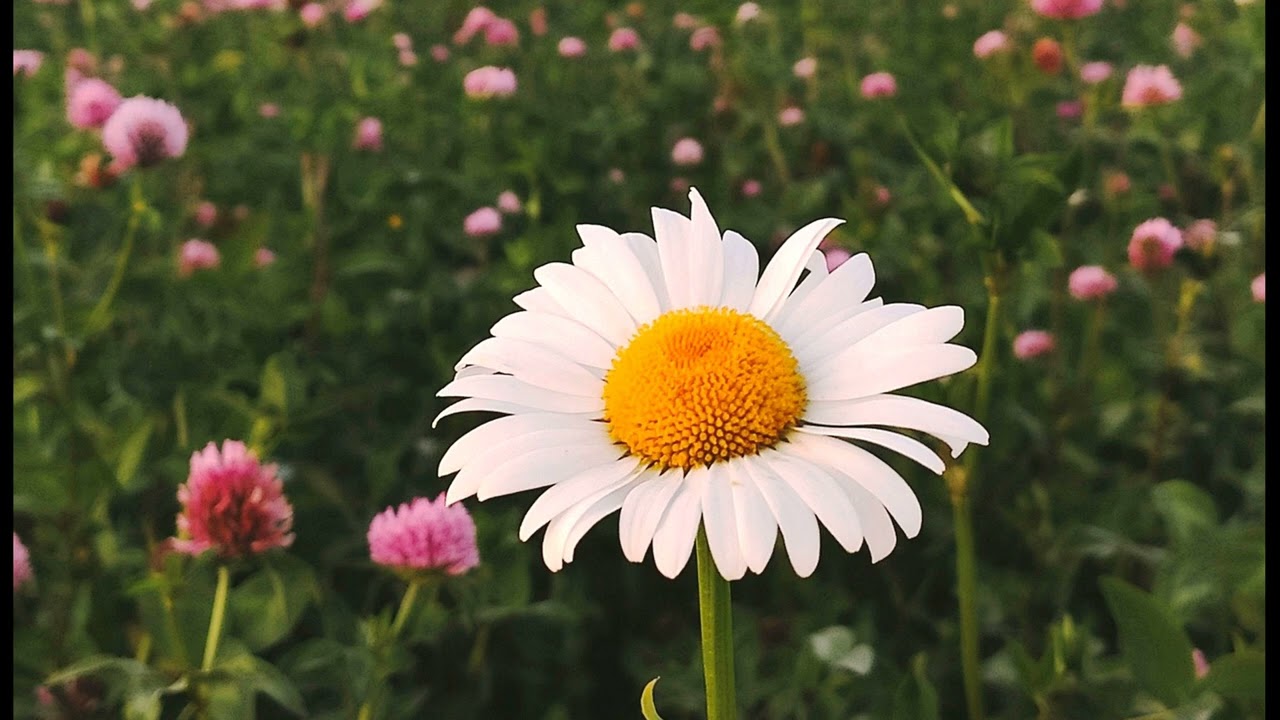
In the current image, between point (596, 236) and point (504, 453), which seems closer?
point (504, 453)

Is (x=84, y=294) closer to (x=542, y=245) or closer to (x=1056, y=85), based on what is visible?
(x=542, y=245)

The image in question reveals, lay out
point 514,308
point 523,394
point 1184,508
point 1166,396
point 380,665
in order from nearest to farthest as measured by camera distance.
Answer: point 523,394, point 380,665, point 1184,508, point 1166,396, point 514,308

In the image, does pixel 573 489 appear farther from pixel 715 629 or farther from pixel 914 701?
pixel 914 701

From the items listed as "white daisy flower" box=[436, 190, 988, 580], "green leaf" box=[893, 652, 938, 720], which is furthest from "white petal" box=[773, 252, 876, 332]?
"green leaf" box=[893, 652, 938, 720]

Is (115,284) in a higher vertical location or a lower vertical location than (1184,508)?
higher

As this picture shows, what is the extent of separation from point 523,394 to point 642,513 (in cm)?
12

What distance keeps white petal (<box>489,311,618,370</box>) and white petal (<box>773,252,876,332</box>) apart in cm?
11

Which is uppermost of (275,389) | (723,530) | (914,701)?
(275,389)

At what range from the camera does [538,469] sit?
563 mm

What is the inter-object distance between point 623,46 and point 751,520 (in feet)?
7.51

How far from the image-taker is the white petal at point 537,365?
636 millimetres

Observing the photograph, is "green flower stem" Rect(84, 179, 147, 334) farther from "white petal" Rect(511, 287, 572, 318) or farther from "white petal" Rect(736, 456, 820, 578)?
"white petal" Rect(736, 456, 820, 578)

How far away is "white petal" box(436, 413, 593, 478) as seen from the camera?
0.59 metres

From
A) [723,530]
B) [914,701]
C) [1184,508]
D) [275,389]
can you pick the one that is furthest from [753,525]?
[275,389]
